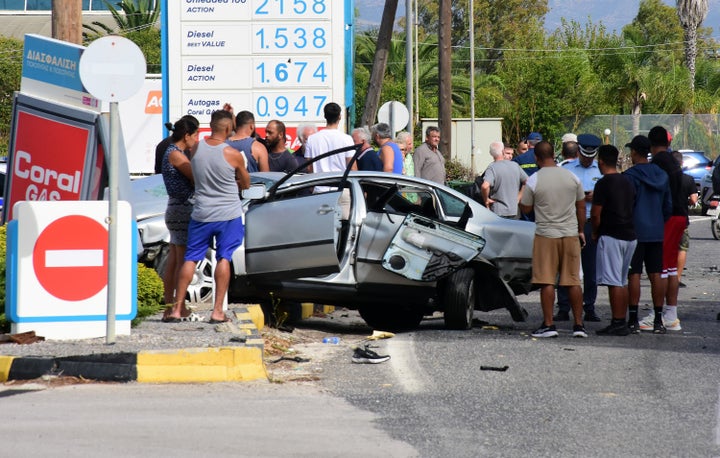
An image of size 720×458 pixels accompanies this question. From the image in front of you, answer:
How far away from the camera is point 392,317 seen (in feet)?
41.3

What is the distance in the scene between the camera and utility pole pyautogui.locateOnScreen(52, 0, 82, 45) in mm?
15031

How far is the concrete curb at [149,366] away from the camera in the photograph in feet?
28.7

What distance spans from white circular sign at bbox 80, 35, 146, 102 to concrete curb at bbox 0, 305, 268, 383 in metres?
1.95

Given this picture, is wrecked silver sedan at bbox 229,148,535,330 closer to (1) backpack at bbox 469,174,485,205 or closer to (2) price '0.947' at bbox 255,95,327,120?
(1) backpack at bbox 469,174,485,205

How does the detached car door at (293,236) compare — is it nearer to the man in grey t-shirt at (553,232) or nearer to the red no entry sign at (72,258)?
the man in grey t-shirt at (553,232)

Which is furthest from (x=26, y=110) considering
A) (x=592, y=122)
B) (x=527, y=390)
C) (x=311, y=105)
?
(x=592, y=122)

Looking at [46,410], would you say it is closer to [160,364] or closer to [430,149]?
[160,364]

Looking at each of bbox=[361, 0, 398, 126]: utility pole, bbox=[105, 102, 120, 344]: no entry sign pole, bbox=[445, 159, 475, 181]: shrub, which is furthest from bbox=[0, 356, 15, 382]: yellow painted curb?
bbox=[445, 159, 475, 181]: shrub

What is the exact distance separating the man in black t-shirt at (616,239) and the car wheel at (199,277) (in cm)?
392

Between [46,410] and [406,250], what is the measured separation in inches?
184

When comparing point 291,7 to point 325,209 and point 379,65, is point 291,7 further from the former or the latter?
point 379,65

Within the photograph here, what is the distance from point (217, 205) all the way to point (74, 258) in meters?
1.36

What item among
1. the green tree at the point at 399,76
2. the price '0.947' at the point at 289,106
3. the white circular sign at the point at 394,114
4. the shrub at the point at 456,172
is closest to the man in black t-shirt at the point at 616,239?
the price '0.947' at the point at 289,106

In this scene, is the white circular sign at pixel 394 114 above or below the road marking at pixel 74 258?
above
